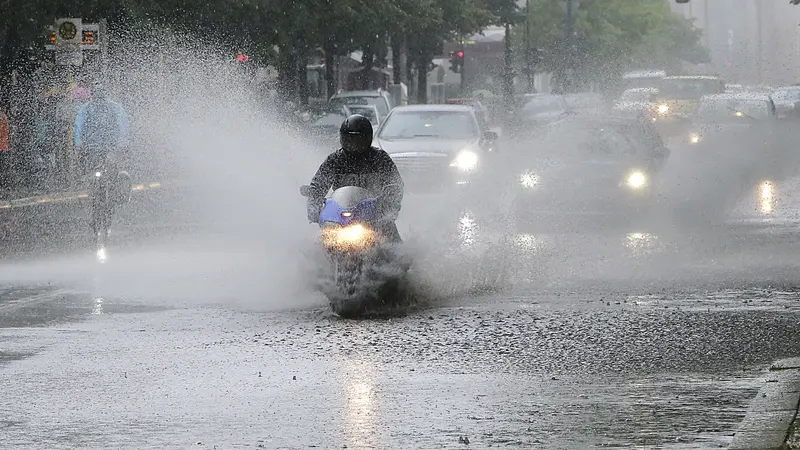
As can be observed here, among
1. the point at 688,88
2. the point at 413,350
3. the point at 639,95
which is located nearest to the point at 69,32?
the point at 413,350

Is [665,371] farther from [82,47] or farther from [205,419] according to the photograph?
[82,47]

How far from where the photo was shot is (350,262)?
1279 cm

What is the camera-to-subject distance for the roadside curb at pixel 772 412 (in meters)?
7.71

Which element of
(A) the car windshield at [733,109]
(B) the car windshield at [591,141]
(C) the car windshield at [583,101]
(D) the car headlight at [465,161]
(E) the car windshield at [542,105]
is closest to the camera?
(B) the car windshield at [591,141]

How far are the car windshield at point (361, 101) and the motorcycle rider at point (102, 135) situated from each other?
20.7 m

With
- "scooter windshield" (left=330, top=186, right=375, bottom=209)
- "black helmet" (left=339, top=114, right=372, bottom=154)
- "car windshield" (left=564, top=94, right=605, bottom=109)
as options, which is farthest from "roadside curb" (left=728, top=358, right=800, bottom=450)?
"car windshield" (left=564, top=94, right=605, bottom=109)

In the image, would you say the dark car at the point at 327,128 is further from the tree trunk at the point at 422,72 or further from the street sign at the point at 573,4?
the street sign at the point at 573,4

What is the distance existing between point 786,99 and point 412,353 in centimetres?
4963

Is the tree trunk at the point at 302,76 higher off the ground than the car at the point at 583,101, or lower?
higher

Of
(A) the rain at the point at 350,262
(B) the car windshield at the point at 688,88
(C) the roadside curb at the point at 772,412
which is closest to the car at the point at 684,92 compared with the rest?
(B) the car windshield at the point at 688,88

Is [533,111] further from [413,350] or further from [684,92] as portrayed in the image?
[413,350]

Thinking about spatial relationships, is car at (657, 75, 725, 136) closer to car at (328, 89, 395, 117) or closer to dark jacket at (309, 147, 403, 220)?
car at (328, 89, 395, 117)

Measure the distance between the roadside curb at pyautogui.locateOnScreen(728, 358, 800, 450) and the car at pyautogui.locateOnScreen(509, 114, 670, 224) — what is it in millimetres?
14151

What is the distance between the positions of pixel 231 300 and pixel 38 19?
63.6ft
